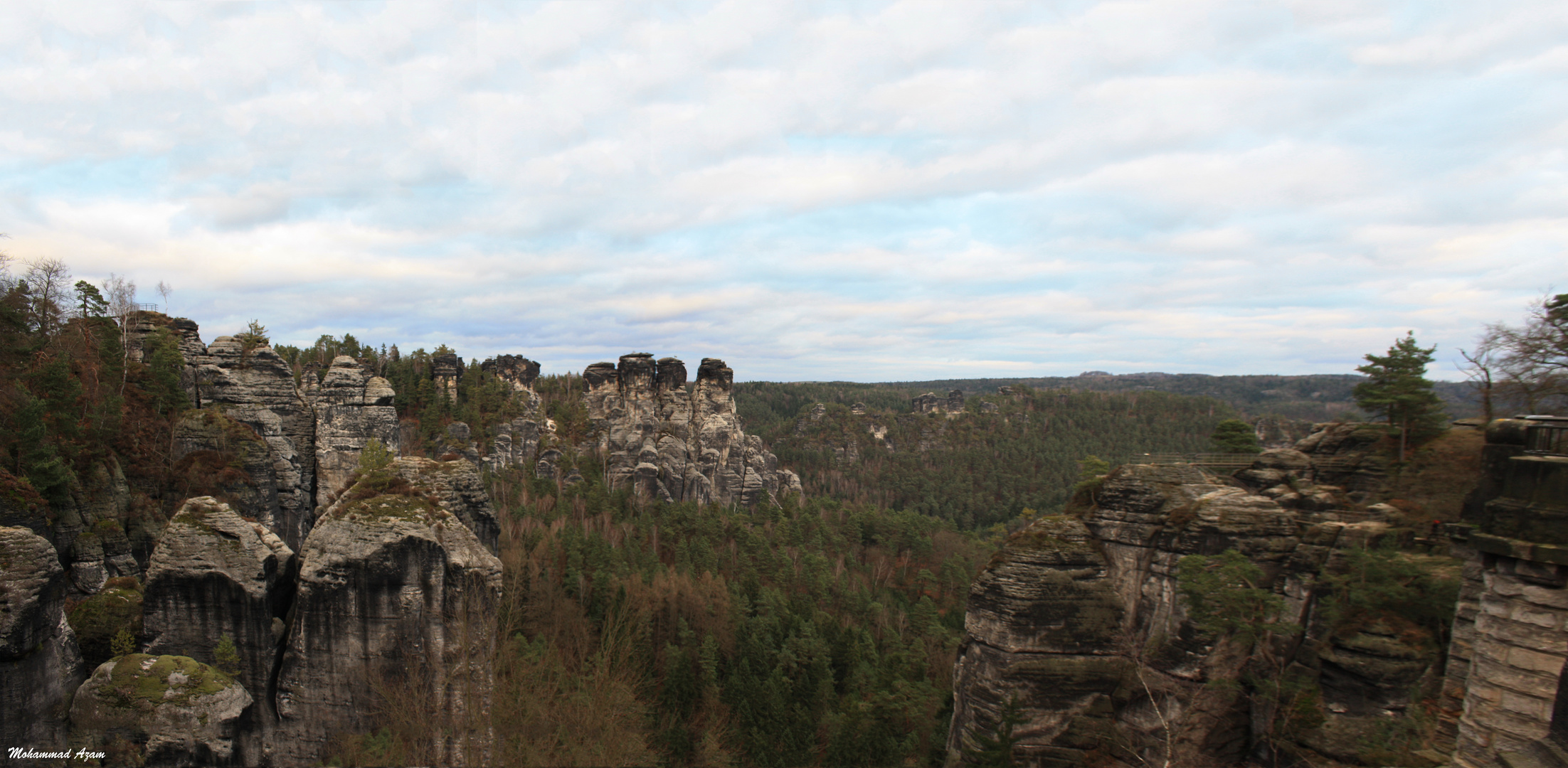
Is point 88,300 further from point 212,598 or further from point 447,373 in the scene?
point 447,373

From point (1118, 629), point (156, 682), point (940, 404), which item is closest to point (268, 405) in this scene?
point (156, 682)

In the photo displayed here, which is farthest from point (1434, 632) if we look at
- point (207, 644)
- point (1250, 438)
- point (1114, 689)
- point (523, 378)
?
point (523, 378)

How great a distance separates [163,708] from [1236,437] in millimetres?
37389

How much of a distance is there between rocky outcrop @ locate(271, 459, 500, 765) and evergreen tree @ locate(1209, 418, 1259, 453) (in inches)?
1198

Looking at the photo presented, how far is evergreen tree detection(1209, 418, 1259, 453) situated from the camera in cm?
2594

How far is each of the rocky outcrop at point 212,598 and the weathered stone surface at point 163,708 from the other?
0.87 m

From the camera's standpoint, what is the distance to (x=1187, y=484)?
62.1 ft

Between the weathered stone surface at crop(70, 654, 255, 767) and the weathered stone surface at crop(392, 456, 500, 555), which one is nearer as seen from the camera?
the weathered stone surface at crop(70, 654, 255, 767)

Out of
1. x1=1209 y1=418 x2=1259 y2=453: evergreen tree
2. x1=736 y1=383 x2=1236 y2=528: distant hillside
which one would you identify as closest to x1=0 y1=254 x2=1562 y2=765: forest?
x1=1209 y1=418 x2=1259 y2=453: evergreen tree

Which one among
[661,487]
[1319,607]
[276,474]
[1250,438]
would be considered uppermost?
[1250,438]

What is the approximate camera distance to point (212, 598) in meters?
14.4

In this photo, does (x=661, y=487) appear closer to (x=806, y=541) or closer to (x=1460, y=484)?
(x=806, y=541)

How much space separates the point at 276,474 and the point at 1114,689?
35511 millimetres

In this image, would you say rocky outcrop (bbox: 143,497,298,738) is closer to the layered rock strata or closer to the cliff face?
the cliff face
